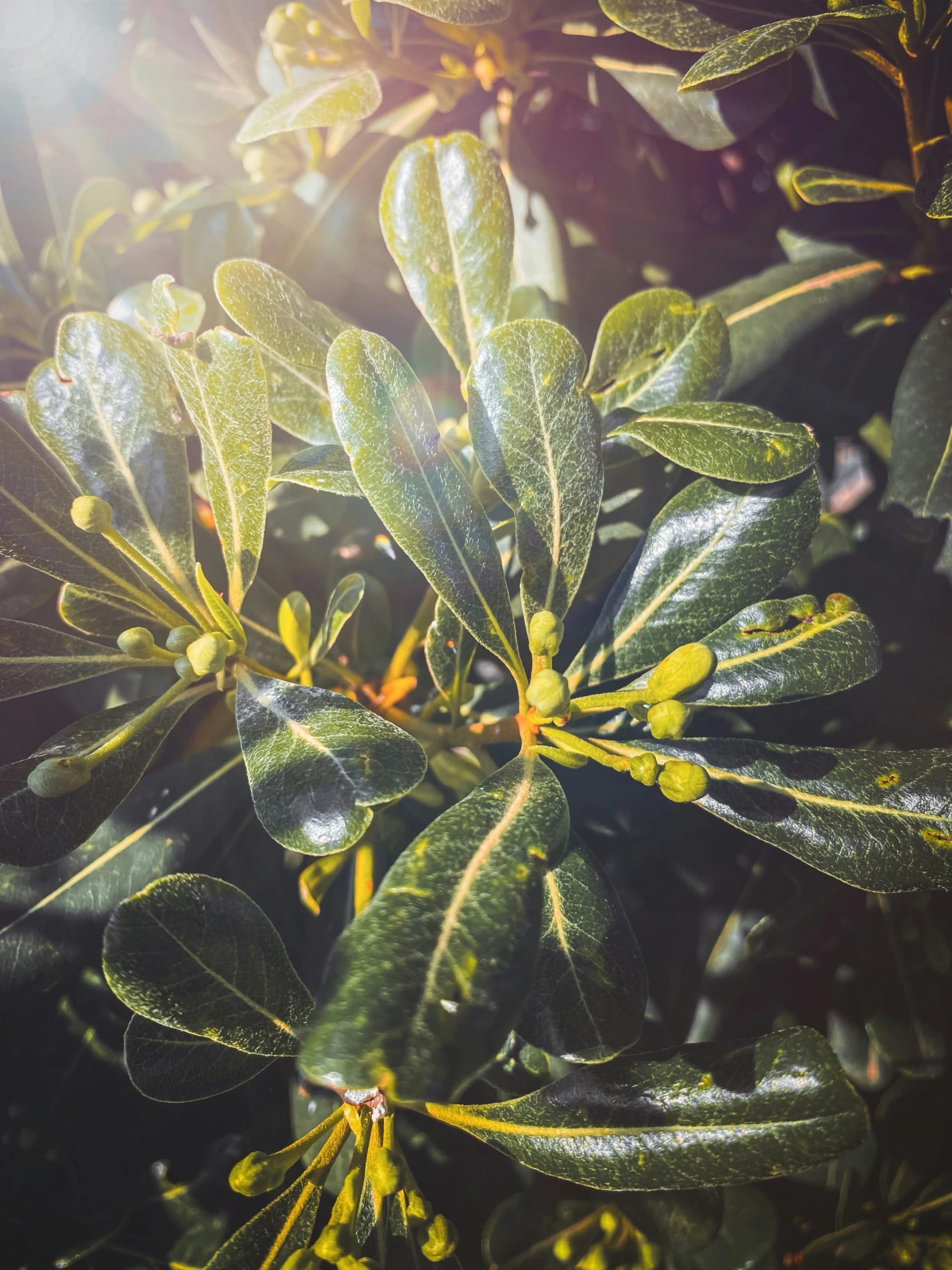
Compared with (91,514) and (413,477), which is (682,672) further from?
(91,514)

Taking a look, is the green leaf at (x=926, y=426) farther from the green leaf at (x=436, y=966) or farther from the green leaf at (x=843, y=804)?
the green leaf at (x=436, y=966)

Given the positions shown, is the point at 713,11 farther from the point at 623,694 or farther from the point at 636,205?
the point at 623,694

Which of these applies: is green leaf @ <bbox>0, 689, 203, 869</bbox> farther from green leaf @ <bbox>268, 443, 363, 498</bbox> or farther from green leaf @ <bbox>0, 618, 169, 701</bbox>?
green leaf @ <bbox>268, 443, 363, 498</bbox>

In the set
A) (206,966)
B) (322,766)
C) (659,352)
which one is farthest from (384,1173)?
(659,352)

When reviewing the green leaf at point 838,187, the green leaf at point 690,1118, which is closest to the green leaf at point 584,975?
the green leaf at point 690,1118

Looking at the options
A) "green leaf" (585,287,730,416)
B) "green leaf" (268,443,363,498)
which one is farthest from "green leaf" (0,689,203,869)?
"green leaf" (585,287,730,416)

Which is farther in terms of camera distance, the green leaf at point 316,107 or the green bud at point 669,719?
the green leaf at point 316,107
